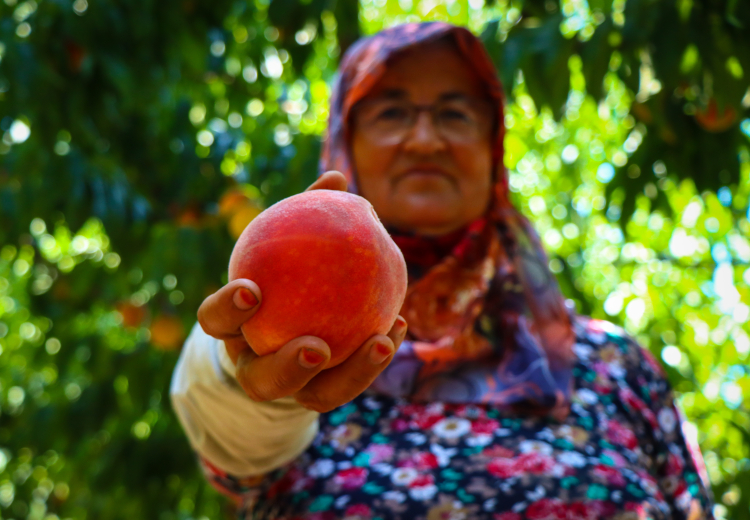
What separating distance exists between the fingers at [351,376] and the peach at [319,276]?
0.02 m

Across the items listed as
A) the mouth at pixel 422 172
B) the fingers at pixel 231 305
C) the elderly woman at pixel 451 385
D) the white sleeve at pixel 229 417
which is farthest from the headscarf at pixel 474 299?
the fingers at pixel 231 305

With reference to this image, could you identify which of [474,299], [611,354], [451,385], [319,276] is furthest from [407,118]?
[319,276]

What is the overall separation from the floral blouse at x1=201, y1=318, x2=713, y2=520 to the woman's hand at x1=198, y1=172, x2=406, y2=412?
45 centimetres

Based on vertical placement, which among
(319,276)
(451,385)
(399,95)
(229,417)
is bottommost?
(451,385)

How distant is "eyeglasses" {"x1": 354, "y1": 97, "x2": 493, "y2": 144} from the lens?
1471 millimetres

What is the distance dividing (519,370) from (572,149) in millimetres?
3187

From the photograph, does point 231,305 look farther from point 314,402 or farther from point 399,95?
point 399,95

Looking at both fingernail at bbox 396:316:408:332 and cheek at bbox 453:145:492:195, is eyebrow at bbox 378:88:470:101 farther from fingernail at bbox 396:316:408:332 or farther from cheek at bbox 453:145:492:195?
fingernail at bbox 396:316:408:332

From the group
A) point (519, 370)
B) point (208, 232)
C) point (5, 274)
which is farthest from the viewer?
point (5, 274)

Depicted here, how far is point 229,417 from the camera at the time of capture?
1.10 m

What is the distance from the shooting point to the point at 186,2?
2.33 m

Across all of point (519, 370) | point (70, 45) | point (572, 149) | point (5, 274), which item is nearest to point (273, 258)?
point (519, 370)

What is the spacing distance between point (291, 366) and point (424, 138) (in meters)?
0.77

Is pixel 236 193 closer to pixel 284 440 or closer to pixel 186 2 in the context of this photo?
pixel 186 2
